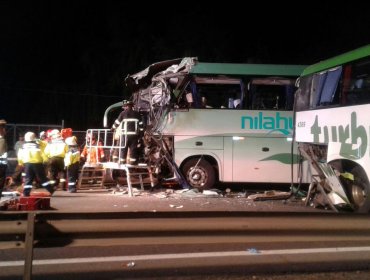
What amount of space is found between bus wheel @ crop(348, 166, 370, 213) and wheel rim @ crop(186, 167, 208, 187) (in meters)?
4.13

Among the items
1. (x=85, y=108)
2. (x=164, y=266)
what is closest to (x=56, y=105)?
(x=85, y=108)

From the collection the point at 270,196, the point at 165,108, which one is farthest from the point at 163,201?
the point at 165,108

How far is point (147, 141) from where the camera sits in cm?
1206

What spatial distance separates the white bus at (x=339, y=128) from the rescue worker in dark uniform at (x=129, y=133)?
4.26 m

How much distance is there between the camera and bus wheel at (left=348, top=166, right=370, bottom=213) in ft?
26.0

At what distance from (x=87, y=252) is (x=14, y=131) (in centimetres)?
1318

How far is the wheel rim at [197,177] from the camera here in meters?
11.6

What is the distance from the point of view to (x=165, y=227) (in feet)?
12.2

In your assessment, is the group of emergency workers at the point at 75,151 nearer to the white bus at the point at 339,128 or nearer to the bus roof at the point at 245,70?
the bus roof at the point at 245,70

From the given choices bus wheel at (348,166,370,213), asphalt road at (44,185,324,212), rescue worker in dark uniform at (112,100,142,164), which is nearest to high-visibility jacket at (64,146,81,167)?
asphalt road at (44,185,324,212)

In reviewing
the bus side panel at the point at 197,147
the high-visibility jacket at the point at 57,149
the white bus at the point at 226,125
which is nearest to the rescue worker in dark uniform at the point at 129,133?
the white bus at the point at 226,125

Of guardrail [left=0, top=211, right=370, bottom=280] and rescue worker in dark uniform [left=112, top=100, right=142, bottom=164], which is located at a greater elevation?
rescue worker in dark uniform [left=112, top=100, right=142, bottom=164]

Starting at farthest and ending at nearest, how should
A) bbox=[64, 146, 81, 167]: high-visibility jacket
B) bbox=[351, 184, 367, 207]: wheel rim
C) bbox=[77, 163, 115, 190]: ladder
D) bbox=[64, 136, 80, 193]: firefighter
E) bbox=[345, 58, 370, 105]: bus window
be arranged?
bbox=[77, 163, 115, 190]: ladder
bbox=[64, 146, 81, 167]: high-visibility jacket
bbox=[64, 136, 80, 193]: firefighter
bbox=[351, 184, 367, 207]: wheel rim
bbox=[345, 58, 370, 105]: bus window

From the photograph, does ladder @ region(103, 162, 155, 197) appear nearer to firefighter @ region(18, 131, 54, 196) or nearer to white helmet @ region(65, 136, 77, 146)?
white helmet @ region(65, 136, 77, 146)
